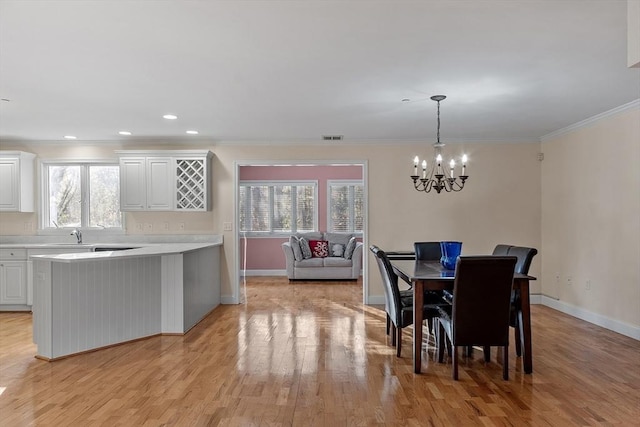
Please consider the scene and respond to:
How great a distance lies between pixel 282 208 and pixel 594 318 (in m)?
6.31

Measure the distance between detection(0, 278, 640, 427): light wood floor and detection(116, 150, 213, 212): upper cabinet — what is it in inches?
78.6

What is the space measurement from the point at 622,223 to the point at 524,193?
1726mm

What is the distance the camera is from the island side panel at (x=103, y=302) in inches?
153

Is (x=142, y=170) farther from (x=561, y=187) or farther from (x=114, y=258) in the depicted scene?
(x=561, y=187)

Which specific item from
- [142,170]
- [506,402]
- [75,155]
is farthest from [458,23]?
[75,155]

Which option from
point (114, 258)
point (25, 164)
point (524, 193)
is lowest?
point (114, 258)

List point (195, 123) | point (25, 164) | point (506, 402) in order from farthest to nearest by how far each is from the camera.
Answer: point (25, 164), point (195, 123), point (506, 402)

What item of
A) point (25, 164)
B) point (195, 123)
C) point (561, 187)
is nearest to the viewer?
point (195, 123)

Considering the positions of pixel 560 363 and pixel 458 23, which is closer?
pixel 458 23

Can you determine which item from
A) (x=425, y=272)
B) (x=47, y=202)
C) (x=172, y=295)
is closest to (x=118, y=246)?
(x=47, y=202)

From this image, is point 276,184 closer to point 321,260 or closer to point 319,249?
point 319,249

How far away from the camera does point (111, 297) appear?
13.9 feet

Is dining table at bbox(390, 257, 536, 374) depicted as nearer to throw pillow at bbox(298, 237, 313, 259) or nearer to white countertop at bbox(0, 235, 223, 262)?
white countertop at bbox(0, 235, 223, 262)

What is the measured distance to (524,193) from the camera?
627cm
